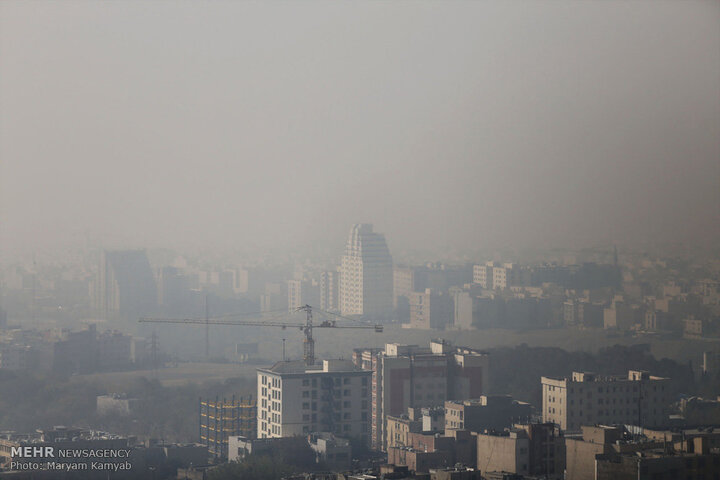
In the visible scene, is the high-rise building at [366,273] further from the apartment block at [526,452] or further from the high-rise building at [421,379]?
the apartment block at [526,452]

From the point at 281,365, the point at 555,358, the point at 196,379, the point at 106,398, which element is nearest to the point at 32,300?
the point at 196,379

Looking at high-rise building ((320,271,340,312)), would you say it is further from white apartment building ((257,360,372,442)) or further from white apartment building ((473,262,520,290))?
white apartment building ((257,360,372,442))

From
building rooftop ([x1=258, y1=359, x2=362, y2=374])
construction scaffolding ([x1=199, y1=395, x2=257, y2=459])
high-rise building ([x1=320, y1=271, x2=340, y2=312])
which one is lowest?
construction scaffolding ([x1=199, y1=395, x2=257, y2=459])

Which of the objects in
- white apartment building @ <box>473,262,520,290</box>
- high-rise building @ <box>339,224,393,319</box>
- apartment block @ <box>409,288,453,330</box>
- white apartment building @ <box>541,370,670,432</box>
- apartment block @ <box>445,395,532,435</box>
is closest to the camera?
apartment block @ <box>445,395,532,435</box>

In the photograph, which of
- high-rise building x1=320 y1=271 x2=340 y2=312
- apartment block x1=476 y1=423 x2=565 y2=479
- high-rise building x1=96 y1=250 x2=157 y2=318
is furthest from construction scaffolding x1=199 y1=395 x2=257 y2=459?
high-rise building x1=320 y1=271 x2=340 y2=312

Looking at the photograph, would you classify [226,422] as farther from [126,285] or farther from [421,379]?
[126,285]

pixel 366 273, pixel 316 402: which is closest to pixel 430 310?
pixel 366 273
